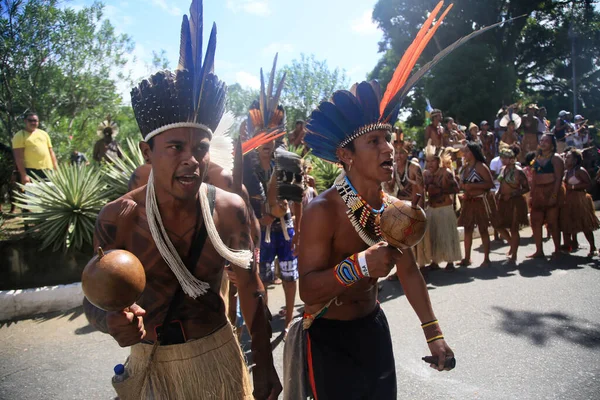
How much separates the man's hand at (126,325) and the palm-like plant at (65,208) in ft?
16.8

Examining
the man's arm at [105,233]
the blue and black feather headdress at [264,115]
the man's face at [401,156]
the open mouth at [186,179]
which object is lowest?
the man's arm at [105,233]

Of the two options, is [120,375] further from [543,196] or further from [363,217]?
[543,196]

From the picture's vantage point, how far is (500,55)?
91.7ft

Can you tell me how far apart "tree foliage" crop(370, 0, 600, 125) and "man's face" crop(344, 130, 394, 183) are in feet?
76.9

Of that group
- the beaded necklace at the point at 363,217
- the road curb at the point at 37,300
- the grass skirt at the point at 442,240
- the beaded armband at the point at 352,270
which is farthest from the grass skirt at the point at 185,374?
the grass skirt at the point at 442,240

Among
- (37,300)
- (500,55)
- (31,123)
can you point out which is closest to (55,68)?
(31,123)

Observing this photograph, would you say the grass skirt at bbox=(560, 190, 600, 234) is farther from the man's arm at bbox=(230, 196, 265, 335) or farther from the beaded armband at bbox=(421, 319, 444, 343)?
the man's arm at bbox=(230, 196, 265, 335)

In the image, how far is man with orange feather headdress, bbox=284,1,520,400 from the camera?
2.20m

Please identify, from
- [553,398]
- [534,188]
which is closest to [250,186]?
[553,398]

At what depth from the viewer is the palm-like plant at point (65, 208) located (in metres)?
6.13

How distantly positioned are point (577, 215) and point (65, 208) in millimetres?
8562

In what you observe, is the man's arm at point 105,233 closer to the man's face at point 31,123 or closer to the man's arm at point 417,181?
the man's arm at point 417,181

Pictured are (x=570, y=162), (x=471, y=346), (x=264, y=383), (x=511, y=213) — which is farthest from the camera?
(x=570, y=162)

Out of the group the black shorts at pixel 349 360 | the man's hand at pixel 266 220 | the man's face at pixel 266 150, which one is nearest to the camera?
the black shorts at pixel 349 360
